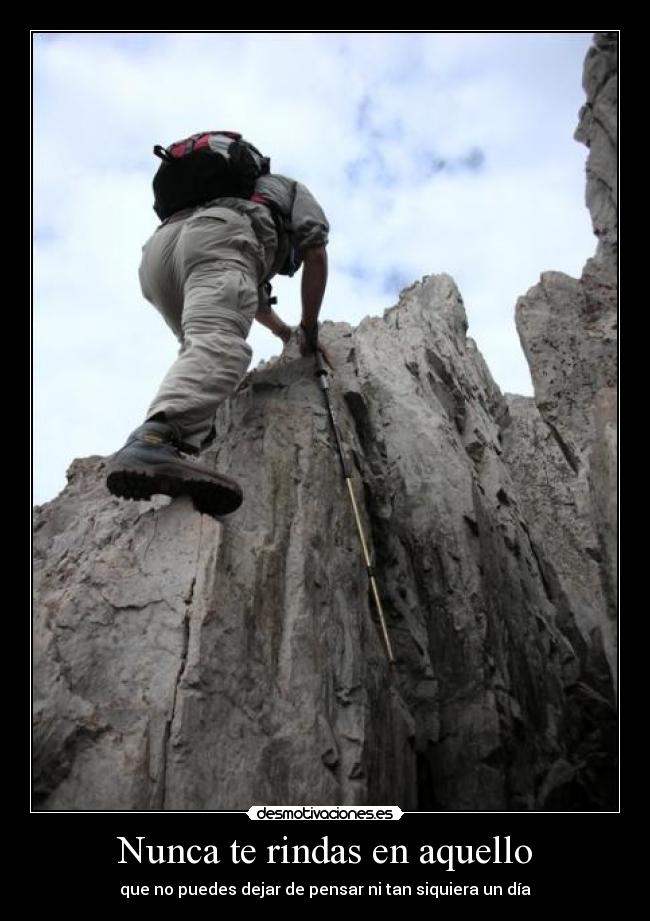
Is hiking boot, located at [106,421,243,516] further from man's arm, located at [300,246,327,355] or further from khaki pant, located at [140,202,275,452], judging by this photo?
man's arm, located at [300,246,327,355]

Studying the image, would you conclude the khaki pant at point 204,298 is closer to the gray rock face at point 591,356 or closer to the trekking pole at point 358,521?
the trekking pole at point 358,521

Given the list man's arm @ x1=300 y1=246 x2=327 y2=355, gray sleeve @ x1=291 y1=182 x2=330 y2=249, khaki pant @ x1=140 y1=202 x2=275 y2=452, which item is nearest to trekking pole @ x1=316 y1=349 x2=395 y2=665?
man's arm @ x1=300 y1=246 x2=327 y2=355

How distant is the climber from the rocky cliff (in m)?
0.54

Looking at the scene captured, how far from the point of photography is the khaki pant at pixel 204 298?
7016 millimetres

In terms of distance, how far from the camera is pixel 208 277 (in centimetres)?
761

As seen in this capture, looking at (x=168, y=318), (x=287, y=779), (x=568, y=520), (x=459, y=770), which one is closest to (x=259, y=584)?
(x=287, y=779)

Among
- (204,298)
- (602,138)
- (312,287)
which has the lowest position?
(204,298)

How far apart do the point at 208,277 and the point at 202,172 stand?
1.10 meters

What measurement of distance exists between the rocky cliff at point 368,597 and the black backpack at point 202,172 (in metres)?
1.88

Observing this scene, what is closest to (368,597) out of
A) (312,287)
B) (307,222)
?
(312,287)

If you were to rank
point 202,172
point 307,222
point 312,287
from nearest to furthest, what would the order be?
point 202,172
point 307,222
point 312,287

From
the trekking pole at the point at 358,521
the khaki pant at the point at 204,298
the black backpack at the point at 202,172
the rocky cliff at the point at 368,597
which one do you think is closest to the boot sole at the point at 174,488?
the rocky cliff at the point at 368,597

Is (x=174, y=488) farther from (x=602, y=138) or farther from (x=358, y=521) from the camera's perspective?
(x=602, y=138)
